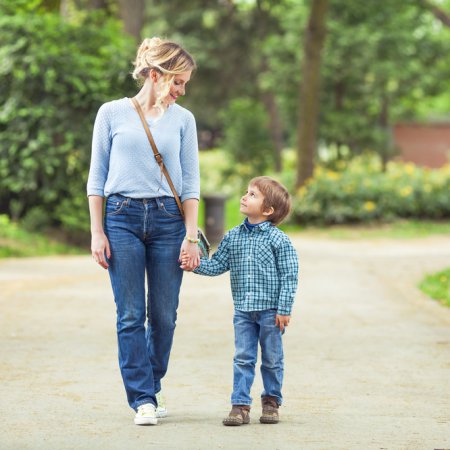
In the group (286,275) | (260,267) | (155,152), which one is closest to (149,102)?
(155,152)

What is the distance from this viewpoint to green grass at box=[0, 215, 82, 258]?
1661cm

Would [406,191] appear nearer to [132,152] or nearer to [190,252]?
[190,252]

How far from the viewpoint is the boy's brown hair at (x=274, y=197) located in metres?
5.72

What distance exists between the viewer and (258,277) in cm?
569

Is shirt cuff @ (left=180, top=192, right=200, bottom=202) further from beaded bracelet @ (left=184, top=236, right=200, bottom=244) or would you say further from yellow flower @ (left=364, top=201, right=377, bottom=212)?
yellow flower @ (left=364, top=201, right=377, bottom=212)

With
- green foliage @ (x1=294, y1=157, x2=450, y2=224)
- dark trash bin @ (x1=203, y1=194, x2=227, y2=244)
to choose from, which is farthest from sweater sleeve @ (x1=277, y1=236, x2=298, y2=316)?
green foliage @ (x1=294, y1=157, x2=450, y2=224)

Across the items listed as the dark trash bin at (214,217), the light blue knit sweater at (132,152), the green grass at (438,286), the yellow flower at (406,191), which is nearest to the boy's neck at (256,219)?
the light blue knit sweater at (132,152)

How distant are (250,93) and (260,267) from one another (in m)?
35.1

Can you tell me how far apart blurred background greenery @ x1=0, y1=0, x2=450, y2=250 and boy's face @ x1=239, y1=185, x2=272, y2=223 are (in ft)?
37.2

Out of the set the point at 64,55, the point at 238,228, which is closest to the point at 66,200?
the point at 64,55

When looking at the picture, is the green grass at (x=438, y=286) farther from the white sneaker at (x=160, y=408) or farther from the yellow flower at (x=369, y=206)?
the yellow flower at (x=369, y=206)

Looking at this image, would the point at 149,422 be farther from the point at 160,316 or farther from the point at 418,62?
the point at 418,62

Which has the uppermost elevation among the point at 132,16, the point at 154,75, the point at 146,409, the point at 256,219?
the point at 132,16

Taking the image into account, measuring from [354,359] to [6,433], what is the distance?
129 inches
